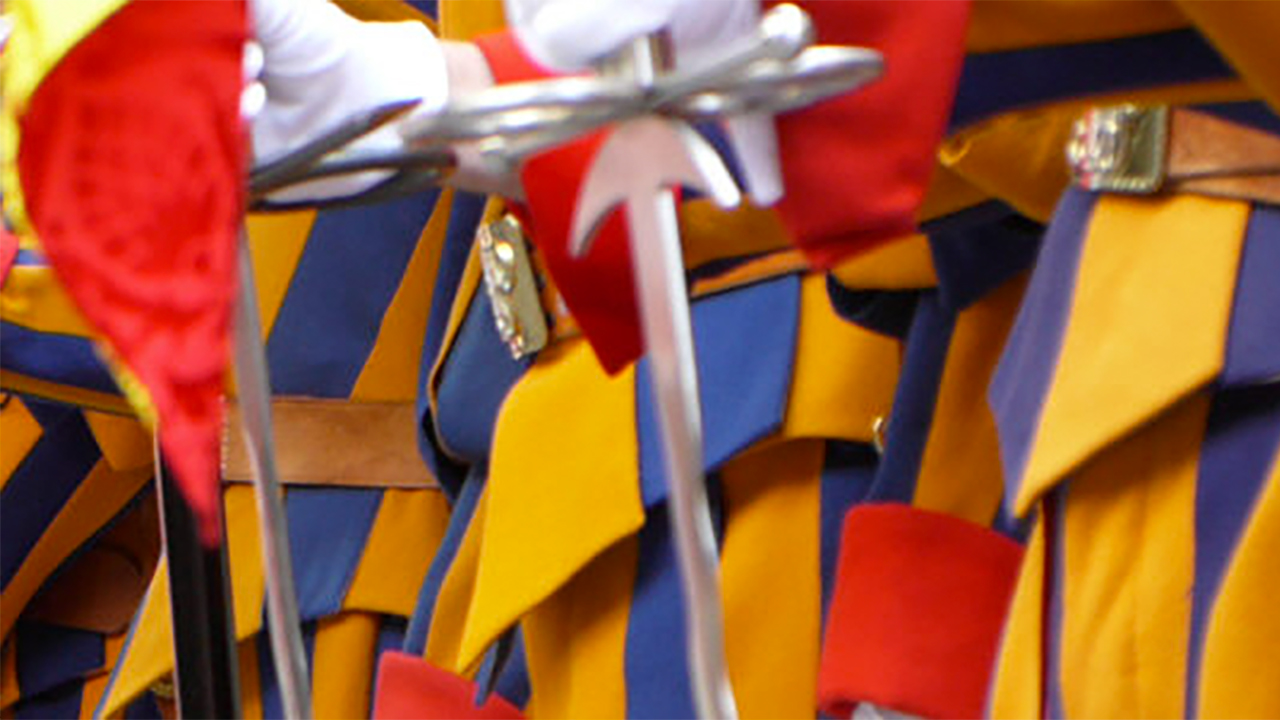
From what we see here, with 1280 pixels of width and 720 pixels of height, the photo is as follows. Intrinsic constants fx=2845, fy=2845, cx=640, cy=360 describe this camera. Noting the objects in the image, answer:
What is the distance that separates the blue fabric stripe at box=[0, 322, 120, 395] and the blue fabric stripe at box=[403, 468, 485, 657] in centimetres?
31

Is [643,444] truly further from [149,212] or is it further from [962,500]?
[149,212]

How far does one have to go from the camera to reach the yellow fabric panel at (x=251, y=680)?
170 cm

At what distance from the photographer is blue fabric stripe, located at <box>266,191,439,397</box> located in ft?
5.47

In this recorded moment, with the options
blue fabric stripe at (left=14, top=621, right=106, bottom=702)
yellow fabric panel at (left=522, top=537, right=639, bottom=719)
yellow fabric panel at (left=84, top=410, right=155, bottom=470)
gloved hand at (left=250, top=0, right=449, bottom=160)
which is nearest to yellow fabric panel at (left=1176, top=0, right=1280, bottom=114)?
gloved hand at (left=250, top=0, right=449, bottom=160)

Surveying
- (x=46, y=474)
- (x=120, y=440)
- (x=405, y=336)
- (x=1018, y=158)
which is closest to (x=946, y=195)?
(x=1018, y=158)

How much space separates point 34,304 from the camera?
1681mm

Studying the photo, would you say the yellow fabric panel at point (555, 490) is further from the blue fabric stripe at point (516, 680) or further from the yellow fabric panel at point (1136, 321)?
the yellow fabric panel at point (1136, 321)

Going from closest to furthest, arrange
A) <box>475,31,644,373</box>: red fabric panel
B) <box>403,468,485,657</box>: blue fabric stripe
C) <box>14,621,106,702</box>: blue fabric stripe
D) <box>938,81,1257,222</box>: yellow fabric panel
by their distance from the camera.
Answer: <box>475,31,644,373</box>: red fabric panel < <box>938,81,1257,222</box>: yellow fabric panel < <box>403,468,485,657</box>: blue fabric stripe < <box>14,621,106,702</box>: blue fabric stripe

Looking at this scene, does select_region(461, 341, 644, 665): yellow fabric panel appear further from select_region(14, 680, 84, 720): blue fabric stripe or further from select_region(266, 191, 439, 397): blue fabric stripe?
select_region(14, 680, 84, 720): blue fabric stripe

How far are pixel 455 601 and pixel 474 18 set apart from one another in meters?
0.31

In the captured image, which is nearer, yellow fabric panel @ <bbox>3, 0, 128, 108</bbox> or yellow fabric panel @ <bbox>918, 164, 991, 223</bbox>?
yellow fabric panel @ <bbox>3, 0, 128, 108</bbox>

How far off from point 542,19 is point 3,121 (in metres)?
0.15

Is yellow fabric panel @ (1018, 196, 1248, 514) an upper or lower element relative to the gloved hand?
lower

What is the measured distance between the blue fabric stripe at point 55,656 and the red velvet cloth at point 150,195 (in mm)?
1480
